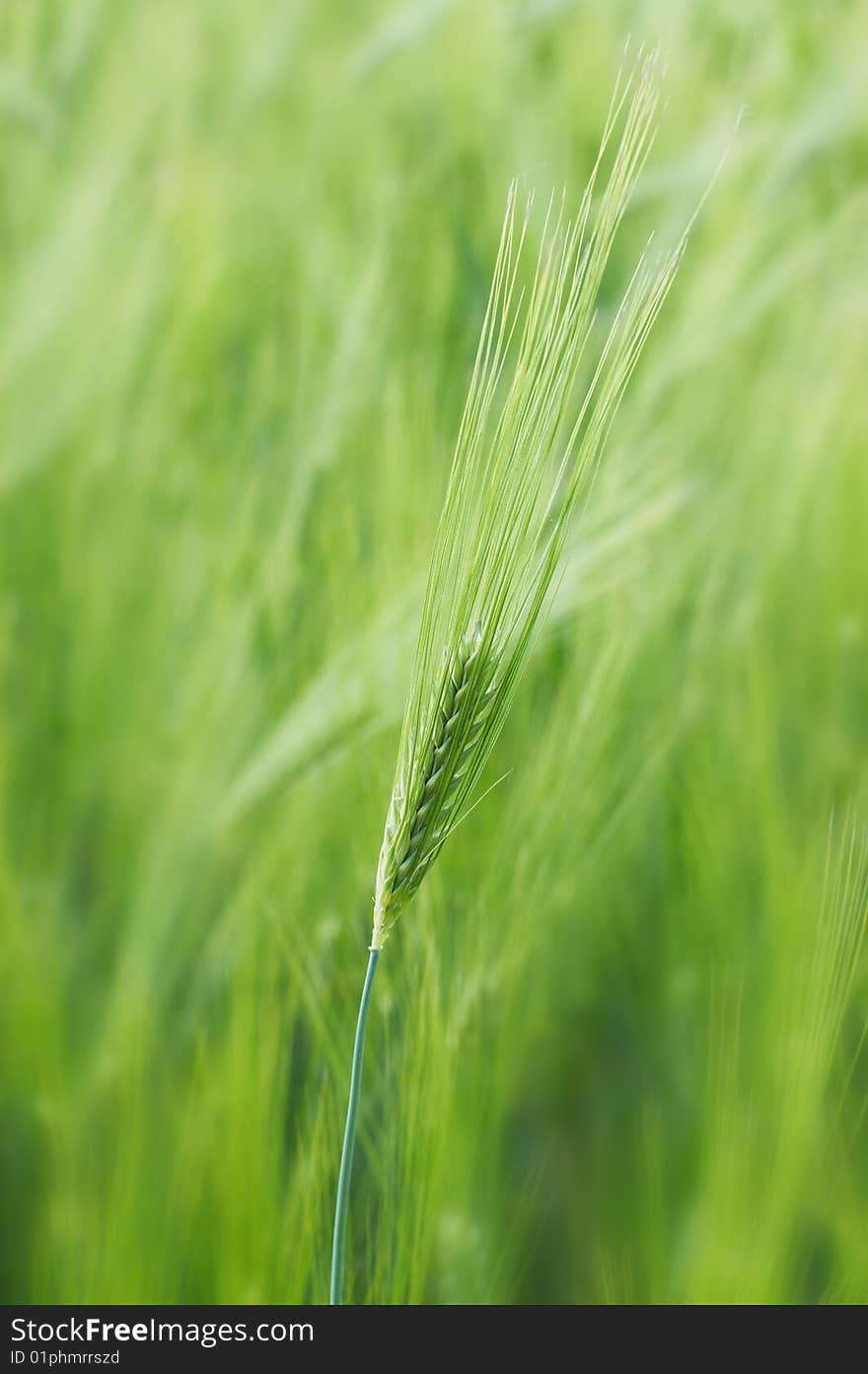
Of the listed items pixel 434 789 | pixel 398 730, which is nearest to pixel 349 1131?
pixel 434 789

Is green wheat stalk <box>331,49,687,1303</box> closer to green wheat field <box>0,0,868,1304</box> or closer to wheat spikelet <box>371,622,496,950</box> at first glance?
wheat spikelet <box>371,622,496,950</box>

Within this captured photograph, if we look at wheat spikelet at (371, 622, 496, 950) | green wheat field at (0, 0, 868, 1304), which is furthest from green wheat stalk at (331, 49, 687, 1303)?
green wheat field at (0, 0, 868, 1304)

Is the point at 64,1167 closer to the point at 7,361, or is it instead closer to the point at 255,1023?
the point at 255,1023

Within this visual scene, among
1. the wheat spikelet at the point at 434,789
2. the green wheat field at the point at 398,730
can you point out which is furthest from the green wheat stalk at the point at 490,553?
the green wheat field at the point at 398,730

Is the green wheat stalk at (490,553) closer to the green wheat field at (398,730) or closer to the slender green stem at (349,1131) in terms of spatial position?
the slender green stem at (349,1131)

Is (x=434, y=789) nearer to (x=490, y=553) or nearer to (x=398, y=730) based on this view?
(x=490, y=553)

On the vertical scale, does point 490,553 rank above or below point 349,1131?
above
